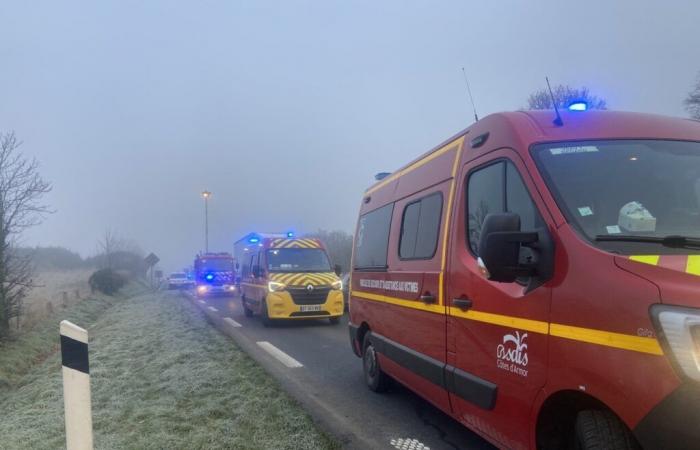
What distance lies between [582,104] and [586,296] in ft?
6.68

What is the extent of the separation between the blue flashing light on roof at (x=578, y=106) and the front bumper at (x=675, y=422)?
97.4 inches

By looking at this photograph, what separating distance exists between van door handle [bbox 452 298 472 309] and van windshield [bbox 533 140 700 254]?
1068mm

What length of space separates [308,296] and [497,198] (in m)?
10.2

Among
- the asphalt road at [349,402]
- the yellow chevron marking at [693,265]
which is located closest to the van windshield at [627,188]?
the yellow chevron marking at [693,265]

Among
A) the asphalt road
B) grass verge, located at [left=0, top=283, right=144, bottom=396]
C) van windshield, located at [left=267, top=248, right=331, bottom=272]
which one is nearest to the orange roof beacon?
van windshield, located at [left=267, top=248, right=331, bottom=272]

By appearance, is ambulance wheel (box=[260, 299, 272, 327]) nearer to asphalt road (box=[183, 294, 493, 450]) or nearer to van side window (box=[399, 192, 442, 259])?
asphalt road (box=[183, 294, 493, 450])

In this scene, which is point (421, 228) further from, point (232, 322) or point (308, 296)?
point (232, 322)

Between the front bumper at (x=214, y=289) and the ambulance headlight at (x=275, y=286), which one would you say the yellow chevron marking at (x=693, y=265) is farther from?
the front bumper at (x=214, y=289)

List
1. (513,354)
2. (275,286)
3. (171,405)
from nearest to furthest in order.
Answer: (513,354)
(171,405)
(275,286)

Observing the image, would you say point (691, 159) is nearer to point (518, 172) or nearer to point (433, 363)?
point (518, 172)

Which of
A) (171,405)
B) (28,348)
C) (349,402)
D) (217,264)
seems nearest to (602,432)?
(349,402)

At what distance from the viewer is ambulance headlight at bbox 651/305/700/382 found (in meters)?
2.10

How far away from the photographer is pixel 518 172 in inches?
136

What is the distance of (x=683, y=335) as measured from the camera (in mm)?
2141
